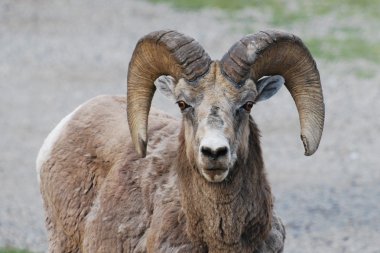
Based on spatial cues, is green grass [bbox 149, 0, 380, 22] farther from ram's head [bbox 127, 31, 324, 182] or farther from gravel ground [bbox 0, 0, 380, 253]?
ram's head [bbox 127, 31, 324, 182]

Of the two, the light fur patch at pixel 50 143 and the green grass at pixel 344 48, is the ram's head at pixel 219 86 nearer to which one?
the light fur patch at pixel 50 143

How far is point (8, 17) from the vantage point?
140ft

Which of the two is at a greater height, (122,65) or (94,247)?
(122,65)

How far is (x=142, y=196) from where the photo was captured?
10.4 metres

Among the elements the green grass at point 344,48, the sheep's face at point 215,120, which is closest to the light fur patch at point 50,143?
the sheep's face at point 215,120

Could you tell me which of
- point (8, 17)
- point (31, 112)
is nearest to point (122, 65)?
point (31, 112)

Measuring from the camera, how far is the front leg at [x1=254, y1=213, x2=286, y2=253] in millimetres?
9867

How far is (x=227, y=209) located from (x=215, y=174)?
0.56m

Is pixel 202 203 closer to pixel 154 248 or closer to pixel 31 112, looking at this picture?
pixel 154 248

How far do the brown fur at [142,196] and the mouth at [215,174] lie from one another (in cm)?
27

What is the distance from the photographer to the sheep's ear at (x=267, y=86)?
391 inches

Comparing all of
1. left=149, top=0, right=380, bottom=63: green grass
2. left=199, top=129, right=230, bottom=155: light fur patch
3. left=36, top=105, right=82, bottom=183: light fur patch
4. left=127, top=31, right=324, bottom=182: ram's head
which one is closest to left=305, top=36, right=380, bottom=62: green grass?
left=149, top=0, right=380, bottom=63: green grass

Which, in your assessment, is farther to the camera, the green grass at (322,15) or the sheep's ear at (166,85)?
the green grass at (322,15)

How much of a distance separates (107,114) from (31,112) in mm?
16322
